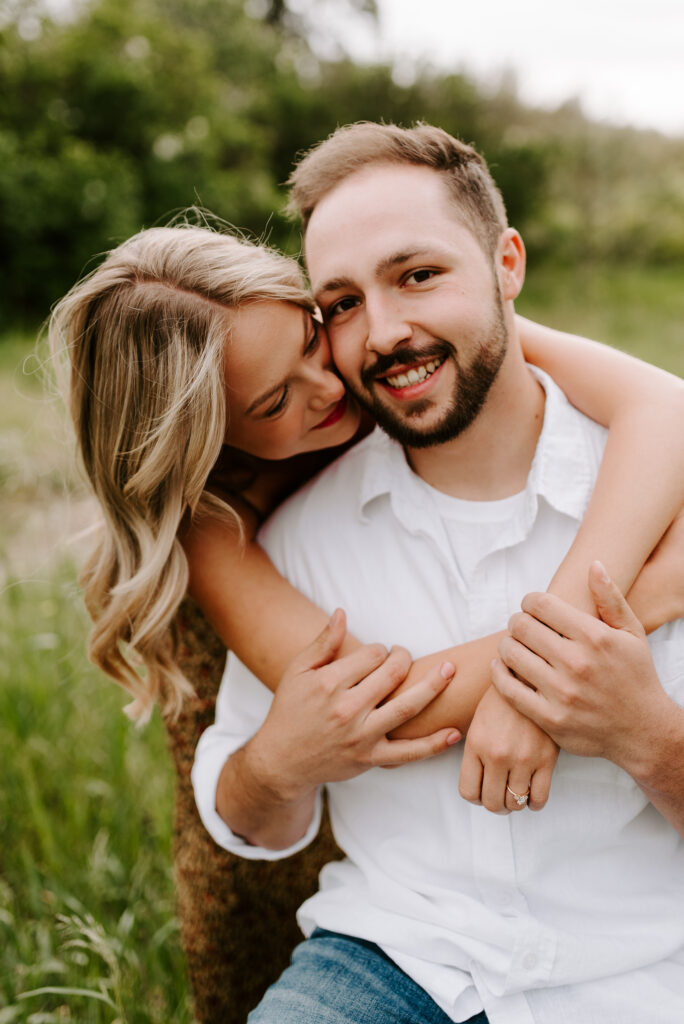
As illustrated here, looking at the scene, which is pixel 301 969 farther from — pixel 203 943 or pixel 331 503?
pixel 331 503

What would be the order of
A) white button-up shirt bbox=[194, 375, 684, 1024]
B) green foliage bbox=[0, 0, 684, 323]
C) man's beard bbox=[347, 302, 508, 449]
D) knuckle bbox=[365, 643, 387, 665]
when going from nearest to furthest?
white button-up shirt bbox=[194, 375, 684, 1024]
knuckle bbox=[365, 643, 387, 665]
man's beard bbox=[347, 302, 508, 449]
green foliage bbox=[0, 0, 684, 323]

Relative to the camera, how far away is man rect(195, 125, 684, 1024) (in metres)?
1.69

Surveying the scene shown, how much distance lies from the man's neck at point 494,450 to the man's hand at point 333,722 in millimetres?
442

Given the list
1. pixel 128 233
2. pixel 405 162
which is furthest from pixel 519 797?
pixel 128 233

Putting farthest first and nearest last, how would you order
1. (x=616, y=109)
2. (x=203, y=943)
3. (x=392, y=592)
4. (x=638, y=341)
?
(x=616, y=109)
(x=638, y=341)
(x=203, y=943)
(x=392, y=592)

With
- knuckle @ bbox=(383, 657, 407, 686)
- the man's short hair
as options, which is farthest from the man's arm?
the man's short hair

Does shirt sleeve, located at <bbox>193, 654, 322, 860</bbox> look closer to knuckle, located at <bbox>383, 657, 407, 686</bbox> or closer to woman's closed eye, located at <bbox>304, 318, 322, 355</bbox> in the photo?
knuckle, located at <bbox>383, 657, 407, 686</bbox>

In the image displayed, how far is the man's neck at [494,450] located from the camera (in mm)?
2057

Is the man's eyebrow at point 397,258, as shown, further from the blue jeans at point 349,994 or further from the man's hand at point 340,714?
the blue jeans at point 349,994

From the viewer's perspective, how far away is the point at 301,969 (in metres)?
1.87

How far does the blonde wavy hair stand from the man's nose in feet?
0.69

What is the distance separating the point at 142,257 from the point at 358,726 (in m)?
1.13

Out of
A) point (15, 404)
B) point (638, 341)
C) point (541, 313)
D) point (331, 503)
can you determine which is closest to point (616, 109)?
point (541, 313)

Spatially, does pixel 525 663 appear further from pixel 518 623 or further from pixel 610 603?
pixel 610 603
